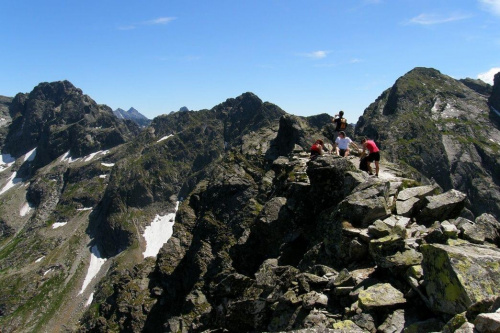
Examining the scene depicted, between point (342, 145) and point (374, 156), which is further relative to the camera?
point (342, 145)

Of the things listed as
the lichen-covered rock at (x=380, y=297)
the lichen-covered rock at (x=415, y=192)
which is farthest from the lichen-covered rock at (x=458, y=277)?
the lichen-covered rock at (x=415, y=192)

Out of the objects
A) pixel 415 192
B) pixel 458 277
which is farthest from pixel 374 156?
pixel 458 277

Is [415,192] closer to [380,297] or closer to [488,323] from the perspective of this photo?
[380,297]

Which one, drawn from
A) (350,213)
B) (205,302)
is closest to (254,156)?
(205,302)

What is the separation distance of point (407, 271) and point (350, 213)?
787cm

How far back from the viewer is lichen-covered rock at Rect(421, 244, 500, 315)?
12.4 metres

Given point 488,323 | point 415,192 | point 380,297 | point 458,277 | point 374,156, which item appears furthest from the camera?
point 374,156

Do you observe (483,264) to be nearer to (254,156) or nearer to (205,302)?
(205,302)

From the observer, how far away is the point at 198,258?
10050 centimetres

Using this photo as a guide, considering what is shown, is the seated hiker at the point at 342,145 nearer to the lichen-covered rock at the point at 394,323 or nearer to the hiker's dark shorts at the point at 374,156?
the hiker's dark shorts at the point at 374,156

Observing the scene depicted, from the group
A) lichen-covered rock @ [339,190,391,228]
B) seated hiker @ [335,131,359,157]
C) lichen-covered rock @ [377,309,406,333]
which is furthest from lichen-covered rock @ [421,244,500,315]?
seated hiker @ [335,131,359,157]

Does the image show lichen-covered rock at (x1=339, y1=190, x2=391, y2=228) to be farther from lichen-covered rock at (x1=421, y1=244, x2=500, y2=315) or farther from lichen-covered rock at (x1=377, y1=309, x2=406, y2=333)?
lichen-covered rock at (x1=377, y1=309, x2=406, y2=333)

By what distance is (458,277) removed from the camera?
1272 cm

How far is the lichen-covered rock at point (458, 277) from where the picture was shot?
1244cm
